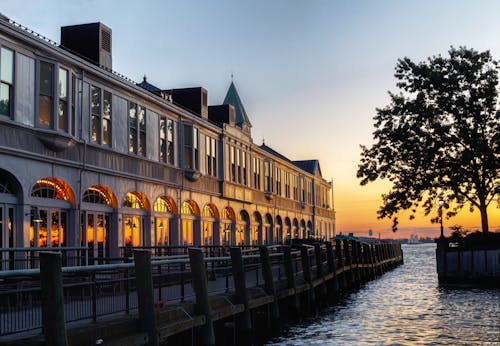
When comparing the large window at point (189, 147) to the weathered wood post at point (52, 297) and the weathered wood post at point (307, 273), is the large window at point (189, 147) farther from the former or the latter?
the weathered wood post at point (52, 297)

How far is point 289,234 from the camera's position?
62.4 meters

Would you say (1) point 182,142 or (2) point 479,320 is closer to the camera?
(2) point 479,320

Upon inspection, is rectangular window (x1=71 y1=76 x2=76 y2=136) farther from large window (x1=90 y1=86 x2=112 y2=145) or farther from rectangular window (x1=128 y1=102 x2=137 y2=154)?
rectangular window (x1=128 y1=102 x2=137 y2=154)

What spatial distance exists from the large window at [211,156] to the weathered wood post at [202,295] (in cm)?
2430

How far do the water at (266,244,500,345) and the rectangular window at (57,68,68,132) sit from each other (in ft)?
34.2

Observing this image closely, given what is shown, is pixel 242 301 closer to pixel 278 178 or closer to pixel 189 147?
pixel 189 147

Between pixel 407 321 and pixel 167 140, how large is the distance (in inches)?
590

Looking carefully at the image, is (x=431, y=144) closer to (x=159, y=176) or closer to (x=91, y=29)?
(x=159, y=176)

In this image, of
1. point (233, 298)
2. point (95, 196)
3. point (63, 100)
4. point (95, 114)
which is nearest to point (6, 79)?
point (63, 100)

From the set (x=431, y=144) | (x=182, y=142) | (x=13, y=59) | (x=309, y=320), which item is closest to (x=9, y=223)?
(x=13, y=59)

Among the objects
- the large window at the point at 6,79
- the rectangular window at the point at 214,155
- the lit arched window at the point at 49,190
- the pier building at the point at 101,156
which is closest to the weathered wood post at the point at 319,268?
the pier building at the point at 101,156

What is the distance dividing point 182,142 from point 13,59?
1492 cm

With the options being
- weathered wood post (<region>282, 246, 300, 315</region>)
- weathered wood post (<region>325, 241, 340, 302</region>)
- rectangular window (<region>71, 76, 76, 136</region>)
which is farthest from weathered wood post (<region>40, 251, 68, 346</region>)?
weathered wood post (<region>325, 241, 340, 302</region>)

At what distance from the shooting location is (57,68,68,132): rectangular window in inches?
959
